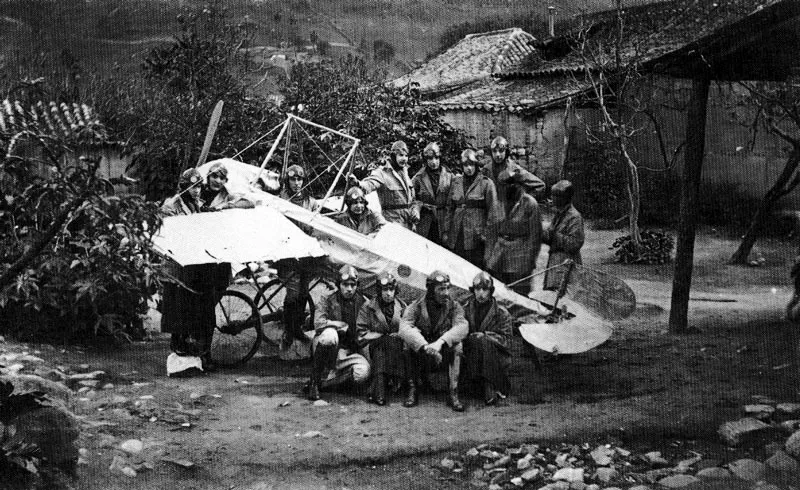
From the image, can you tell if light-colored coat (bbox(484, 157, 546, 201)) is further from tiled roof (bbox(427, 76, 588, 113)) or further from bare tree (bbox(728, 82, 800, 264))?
tiled roof (bbox(427, 76, 588, 113))

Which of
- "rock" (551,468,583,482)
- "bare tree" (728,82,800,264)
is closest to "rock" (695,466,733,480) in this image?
"rock" (551,468,583,482)

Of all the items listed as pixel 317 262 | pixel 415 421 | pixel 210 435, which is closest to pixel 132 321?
pixel 317 262

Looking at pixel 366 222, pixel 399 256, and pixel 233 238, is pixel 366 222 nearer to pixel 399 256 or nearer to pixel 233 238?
pixel 399 256

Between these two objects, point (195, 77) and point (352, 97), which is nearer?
point (195, 77)

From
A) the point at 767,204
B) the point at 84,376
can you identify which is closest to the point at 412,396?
the point at 84,376

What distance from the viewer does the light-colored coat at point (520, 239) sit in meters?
8.17

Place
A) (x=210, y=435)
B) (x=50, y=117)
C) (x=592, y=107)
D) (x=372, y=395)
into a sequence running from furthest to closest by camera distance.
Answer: (x=592, y=107), (x=372, y=395), (x=210, y=435), (x=50, y=117)

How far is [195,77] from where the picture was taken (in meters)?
12.0

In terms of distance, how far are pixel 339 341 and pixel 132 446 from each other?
1.76m

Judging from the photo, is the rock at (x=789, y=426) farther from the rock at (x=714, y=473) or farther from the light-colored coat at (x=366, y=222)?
the light-colored coat at (x=366, y=222)

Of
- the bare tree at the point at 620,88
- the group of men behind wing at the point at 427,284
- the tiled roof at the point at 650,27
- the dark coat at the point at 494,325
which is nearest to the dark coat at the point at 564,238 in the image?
the group of men behind wing at the point at 427,284

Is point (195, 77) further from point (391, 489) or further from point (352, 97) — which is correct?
point (391, 489)

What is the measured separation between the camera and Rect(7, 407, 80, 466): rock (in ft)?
15.0

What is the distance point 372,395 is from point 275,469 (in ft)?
4.52
